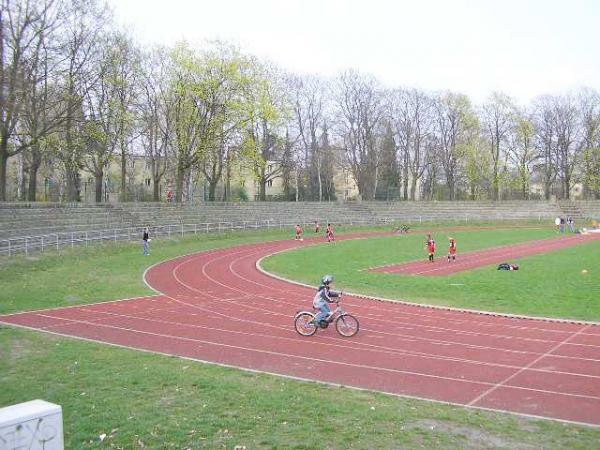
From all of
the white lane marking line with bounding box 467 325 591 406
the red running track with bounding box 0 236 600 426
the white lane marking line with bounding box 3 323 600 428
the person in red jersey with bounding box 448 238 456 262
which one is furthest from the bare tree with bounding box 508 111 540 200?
the white lane marking line with bounding box 3 323 600 428

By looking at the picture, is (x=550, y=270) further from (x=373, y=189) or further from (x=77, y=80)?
(x=373, y=189)

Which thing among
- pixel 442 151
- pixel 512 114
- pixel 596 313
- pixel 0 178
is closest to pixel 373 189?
pixel 442 151

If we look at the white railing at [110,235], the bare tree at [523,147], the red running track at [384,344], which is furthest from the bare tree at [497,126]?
the red running track at [384,344]

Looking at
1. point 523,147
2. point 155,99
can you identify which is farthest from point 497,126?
point 155,99

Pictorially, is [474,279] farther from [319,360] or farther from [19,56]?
[19,56]

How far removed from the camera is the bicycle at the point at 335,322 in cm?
1572

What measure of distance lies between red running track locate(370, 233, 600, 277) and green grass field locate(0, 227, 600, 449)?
1787 centimetres

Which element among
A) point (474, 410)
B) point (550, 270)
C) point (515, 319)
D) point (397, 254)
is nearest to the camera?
point (474, 410)

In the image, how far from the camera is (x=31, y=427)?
15.5 feet

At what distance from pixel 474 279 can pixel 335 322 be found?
12.1 metres

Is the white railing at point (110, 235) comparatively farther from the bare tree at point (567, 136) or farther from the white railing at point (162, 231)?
the bare tree at point (567, 136)

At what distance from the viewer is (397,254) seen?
37000 mm

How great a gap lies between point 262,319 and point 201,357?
451 centimetres

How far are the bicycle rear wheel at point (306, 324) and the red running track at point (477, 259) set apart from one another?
13293 mm
